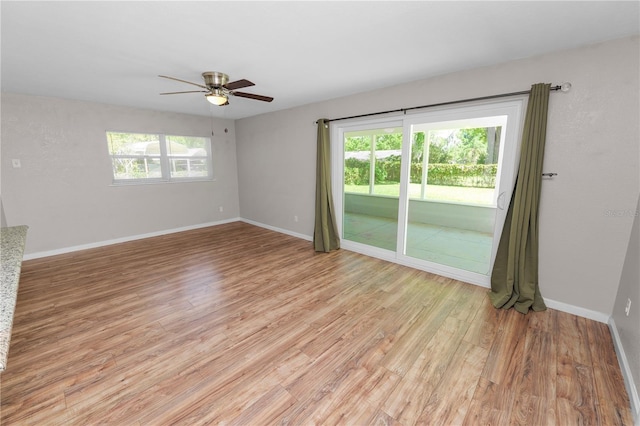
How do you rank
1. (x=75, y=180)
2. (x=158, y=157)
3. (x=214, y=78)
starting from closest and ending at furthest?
(x=214, y=78)
(x=75, y=180)
(x=158, y=157)

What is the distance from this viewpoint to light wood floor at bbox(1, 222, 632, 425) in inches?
61.4

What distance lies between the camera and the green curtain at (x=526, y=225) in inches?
95.7

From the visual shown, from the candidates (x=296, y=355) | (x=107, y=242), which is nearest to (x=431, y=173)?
(x=296, y=355)

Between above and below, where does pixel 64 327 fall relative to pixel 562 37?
below

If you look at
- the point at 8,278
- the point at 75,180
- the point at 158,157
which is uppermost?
the point at 158,157

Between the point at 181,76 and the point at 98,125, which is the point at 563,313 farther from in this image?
the point at 98,125

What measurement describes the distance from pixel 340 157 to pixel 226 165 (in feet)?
10.3

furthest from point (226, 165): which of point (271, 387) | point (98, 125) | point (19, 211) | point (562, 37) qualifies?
point (562, 37)

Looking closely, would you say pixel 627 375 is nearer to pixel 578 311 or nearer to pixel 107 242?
pixel 578 311

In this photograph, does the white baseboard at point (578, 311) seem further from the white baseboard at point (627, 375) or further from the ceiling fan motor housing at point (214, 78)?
the ceiling fan motor housing at point (214, 78)

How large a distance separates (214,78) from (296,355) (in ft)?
9.22

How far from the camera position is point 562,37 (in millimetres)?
2111

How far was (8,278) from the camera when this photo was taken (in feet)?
4.86

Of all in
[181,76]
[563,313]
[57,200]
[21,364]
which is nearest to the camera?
[21,364]
